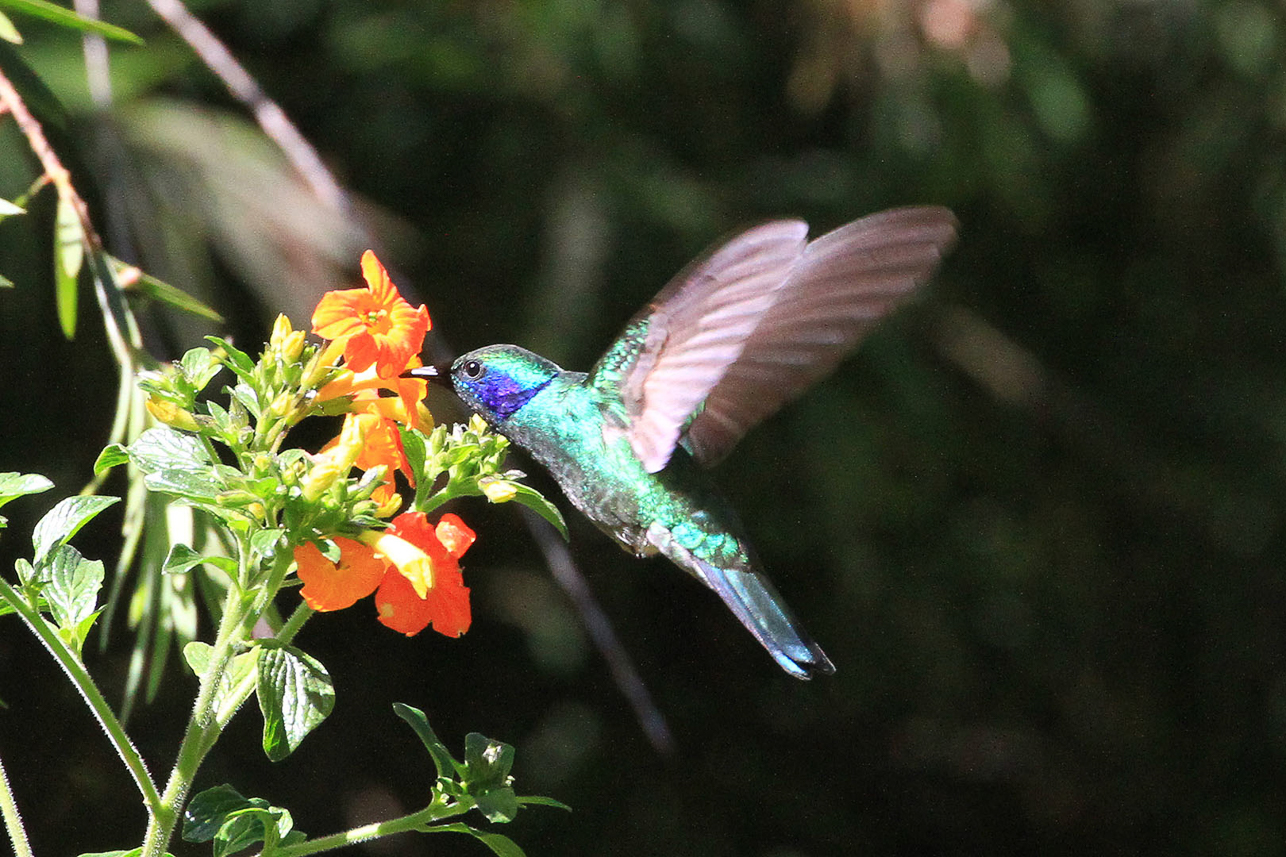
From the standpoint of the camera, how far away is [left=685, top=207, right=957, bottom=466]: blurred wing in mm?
1322

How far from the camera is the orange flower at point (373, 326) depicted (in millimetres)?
1116

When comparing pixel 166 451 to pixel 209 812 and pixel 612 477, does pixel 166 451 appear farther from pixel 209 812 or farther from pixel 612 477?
pixel 612 477

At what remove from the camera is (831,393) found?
11.7 feet

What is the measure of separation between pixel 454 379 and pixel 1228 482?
345cm

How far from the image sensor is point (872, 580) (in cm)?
362

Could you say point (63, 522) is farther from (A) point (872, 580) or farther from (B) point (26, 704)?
(A) point (872, 580)

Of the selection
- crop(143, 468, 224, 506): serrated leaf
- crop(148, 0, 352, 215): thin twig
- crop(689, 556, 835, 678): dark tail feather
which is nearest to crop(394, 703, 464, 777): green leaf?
crop(143, 468, 224, 506): serrated leaf

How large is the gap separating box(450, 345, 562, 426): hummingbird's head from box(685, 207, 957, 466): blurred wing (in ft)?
0.75

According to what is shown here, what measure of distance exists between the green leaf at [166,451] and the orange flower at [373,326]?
163mm

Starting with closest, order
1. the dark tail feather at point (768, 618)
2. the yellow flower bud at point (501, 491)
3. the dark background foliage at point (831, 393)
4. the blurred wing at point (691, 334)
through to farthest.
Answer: the yellow flower bud at point (501, 491)
the blurred wing at point (691, 334)
the dark tail feather at point (768, 618)
the dark background foliage at point (831, 393)

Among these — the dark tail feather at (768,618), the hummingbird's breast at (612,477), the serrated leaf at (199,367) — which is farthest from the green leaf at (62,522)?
the dark tail feather at (768,618)

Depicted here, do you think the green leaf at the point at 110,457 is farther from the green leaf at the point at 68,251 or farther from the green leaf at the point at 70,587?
the green leaf at the point at 68,251

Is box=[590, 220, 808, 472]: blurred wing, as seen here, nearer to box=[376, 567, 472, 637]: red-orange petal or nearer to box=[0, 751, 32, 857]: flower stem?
box=[376, 567, 472, 637]: red-orange petal

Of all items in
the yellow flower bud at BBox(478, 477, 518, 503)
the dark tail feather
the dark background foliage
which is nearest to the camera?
the yellow flower bud at BBox(478, 477, 518, 503)
